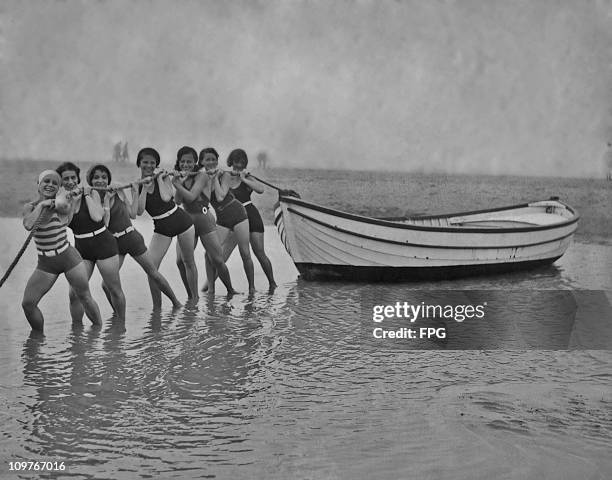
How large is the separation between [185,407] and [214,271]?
231 centimetres

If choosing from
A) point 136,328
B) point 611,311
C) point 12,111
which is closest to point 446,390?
point 136,328

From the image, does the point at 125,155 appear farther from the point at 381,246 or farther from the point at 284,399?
the point at 284,399

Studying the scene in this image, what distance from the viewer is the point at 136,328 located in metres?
4.04

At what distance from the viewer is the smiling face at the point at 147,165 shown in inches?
169

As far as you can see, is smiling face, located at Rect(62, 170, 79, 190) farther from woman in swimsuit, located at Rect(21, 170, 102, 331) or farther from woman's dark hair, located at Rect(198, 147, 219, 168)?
woman's dark hair, located at Rect(198, 147, 219, 168)

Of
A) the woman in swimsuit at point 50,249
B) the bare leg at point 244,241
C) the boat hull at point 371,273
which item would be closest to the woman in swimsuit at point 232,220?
the bare leg at point 244,241

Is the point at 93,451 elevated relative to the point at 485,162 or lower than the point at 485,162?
lower

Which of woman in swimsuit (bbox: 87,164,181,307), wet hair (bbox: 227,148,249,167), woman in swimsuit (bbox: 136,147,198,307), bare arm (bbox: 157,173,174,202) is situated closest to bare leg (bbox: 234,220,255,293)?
wet hair (bbox: 227,148,249,167)

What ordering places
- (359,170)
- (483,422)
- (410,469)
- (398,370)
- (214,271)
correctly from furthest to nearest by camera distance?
1. (359,170)
2. (214,271)
3. (398,370)
4. (483,422)
5. (410,469)

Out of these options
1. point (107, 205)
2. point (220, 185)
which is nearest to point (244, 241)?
point (220, 185)

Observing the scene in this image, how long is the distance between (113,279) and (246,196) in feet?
4.79

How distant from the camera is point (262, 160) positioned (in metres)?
5.38

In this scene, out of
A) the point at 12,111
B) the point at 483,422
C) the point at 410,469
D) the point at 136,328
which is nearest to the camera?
the point at 410,469

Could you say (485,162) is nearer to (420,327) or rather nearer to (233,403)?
(420,327)
